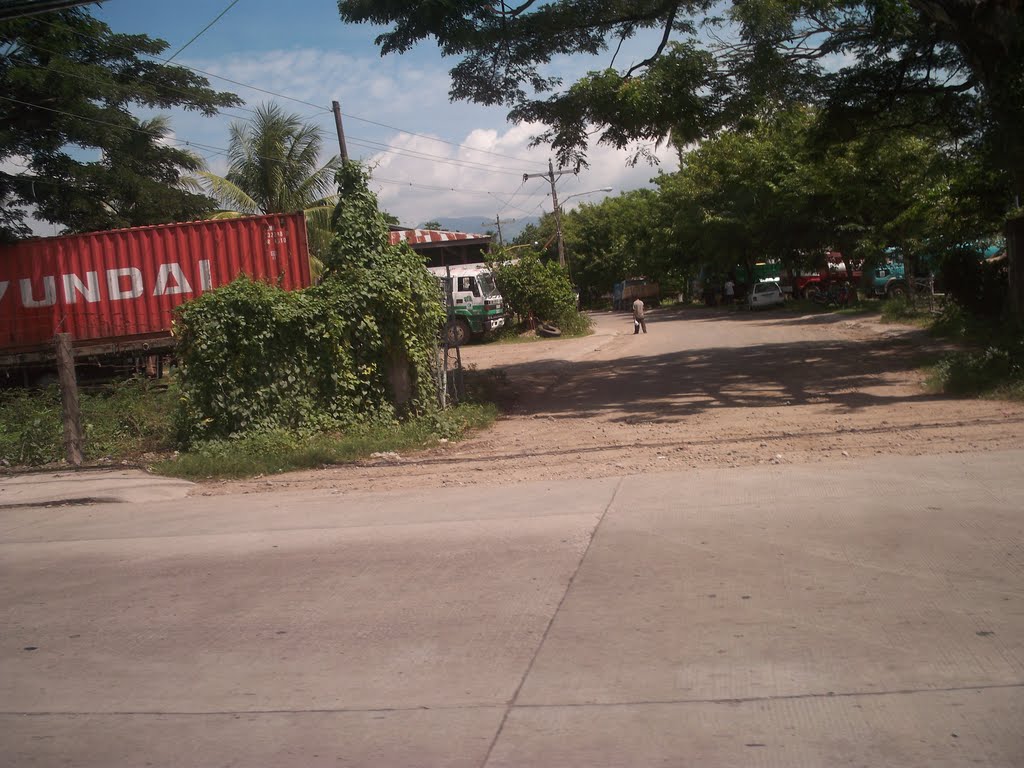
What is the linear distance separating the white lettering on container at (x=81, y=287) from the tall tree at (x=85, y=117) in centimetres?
460

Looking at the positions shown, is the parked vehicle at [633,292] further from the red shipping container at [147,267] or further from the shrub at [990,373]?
the shrub at [990,373]

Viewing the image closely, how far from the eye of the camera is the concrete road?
3996 millimetres

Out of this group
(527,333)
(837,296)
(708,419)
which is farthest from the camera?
(837,296)

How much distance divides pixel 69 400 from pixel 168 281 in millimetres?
9198

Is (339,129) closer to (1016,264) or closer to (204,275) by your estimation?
(204,275)

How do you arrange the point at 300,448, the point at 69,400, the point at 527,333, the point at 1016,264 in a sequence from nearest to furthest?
1. the point at 300,448
2. the point at 69,400
3. the point at 1016,264
4. the point at 527,333

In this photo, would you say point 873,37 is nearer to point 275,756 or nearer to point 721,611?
point 721,611

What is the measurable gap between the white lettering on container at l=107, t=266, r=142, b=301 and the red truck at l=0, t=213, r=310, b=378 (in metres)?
0.02

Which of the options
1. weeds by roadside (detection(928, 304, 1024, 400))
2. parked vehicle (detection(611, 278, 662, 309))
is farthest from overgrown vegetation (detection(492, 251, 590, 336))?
parked vehicle (detection(611, 278, 662, 309))

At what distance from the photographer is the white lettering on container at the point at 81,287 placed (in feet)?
68.8

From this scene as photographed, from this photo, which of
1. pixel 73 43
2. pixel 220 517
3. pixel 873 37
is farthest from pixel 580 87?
pixel 73 43

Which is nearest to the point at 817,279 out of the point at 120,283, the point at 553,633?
the point at 120,283

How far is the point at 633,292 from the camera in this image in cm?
6881

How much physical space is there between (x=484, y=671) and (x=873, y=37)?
14793 mm
